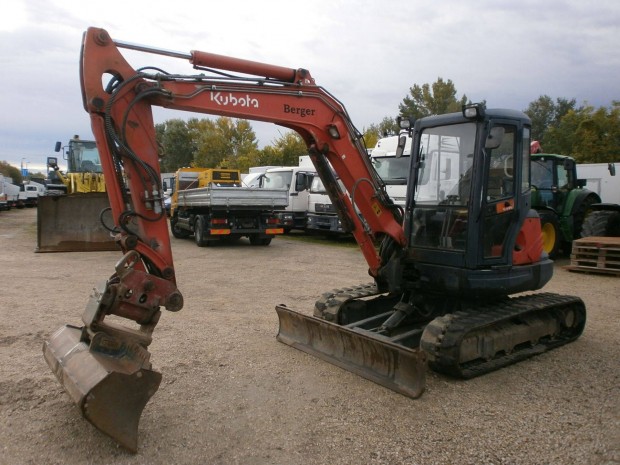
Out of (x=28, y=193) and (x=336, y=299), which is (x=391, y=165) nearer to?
(x=336, y=299)

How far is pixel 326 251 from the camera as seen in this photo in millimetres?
14438

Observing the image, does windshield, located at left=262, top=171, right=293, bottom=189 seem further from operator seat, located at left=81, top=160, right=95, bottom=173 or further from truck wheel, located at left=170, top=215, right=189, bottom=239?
operator seat, located at left=81, top=160, right=95, bottom=173

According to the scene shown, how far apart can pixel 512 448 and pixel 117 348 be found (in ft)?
9.43

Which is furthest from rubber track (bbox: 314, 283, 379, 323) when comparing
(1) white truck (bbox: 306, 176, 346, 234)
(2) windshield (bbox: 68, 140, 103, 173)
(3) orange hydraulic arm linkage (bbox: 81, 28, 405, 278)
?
(2) windshield (bbox: 68, 140, 103, 173)

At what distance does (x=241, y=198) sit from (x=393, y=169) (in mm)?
4108

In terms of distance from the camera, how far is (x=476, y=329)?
5.04 meters

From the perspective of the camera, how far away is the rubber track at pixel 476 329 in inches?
189

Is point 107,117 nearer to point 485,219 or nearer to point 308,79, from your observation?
point 308,79

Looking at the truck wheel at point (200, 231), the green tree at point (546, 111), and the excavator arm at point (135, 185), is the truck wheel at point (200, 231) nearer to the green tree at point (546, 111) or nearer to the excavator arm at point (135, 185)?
the excavator arm at point (135, 185)

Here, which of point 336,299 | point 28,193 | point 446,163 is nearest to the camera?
point 446,163

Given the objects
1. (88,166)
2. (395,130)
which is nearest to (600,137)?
(395,130)

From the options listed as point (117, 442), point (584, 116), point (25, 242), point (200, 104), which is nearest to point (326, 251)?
point (25, 242)

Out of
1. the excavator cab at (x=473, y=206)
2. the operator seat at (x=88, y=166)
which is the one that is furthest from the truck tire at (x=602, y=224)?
the operator seat at (x=88, y=166)

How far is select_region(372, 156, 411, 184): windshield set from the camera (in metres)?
13.9
